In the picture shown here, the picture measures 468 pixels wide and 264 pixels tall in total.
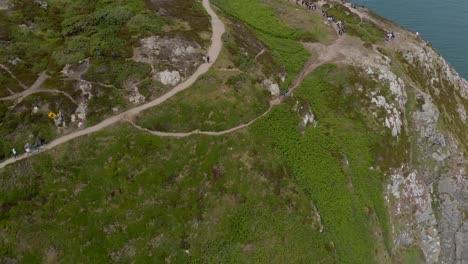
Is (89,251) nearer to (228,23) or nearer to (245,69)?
(245,69)

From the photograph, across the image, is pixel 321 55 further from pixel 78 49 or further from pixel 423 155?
pixel 78 49

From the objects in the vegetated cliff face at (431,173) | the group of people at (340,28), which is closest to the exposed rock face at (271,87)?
the vegetated cliff face at (431,173)

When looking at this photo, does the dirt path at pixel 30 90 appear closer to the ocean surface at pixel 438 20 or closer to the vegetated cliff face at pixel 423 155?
the vegetated cliff face at pixel 423 155

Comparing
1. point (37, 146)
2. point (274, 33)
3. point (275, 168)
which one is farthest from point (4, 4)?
point (275, 168)

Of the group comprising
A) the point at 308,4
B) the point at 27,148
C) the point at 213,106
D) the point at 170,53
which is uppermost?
the point at 308,4

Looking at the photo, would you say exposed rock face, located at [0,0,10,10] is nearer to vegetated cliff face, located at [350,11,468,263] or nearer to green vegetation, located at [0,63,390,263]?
green vegetation, located at [0,63,390,263]

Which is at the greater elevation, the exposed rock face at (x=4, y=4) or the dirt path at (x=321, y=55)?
the dirt path at (x=321, y=55)
